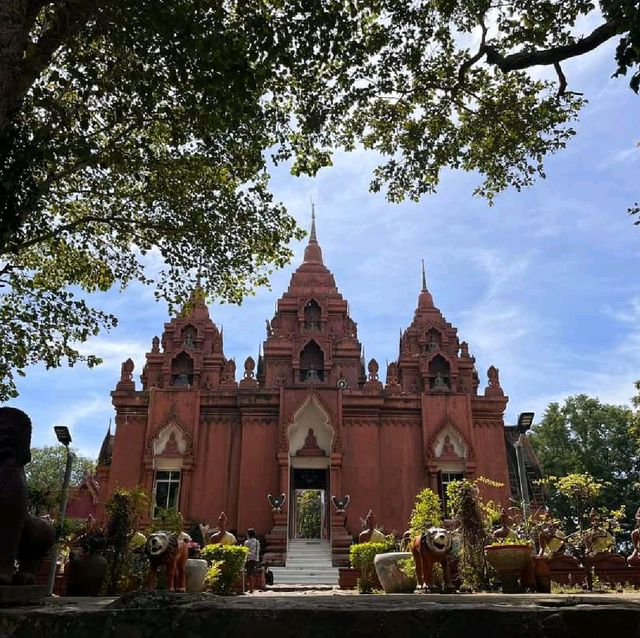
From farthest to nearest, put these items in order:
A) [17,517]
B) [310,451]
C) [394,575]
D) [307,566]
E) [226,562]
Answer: [310,451]
[307,566]
[226,562]
[394,575]
[17,517]

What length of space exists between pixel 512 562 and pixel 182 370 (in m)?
17.2

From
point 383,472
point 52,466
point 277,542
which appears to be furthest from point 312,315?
point 52,466

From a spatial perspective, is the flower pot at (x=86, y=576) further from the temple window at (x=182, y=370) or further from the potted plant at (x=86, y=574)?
the temple window at (x=182, y=370)

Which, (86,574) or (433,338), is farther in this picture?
(433,338)

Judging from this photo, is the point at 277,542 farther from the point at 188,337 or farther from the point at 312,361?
the point at 188,337

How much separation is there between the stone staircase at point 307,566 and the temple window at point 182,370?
782 centimetres

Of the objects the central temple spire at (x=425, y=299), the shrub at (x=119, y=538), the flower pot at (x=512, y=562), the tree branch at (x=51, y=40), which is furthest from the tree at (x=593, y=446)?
the tree branch at (x=51, y=40)

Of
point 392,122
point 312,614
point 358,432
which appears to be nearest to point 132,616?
point 312,614

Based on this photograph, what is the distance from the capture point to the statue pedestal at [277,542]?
59.9 ft

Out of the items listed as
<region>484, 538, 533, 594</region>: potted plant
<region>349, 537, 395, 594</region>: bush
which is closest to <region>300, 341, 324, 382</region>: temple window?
<region>349, 537, 395, 594</region>: bush

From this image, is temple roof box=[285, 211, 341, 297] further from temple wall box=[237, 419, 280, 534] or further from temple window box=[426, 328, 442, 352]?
temple wall box=[237, 419, 280, 534]

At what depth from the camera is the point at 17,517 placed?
13.1ft

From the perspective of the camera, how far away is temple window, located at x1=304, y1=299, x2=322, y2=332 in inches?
998

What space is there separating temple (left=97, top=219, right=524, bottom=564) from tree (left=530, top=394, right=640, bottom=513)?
15478 mm
